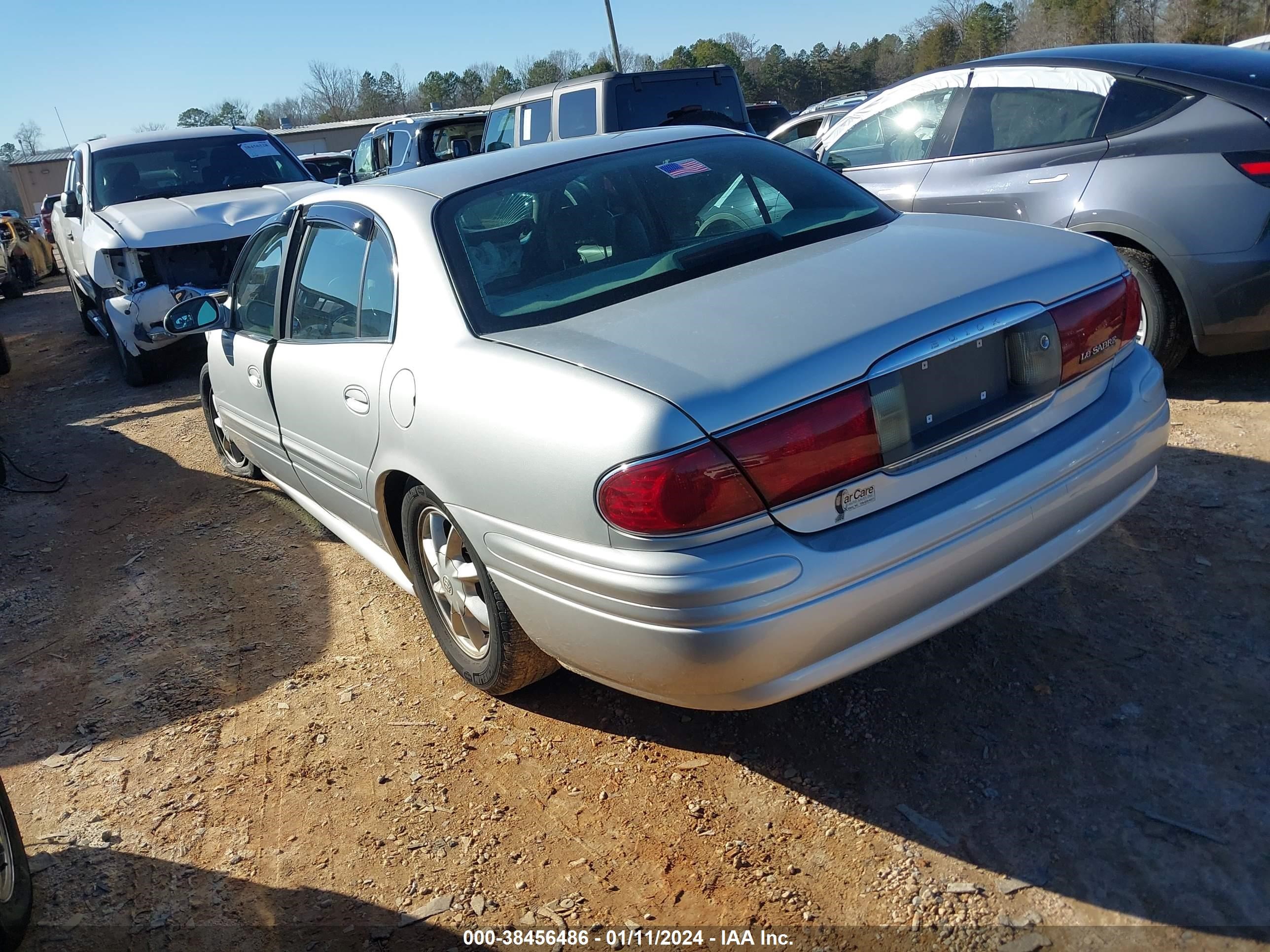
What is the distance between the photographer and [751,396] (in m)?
2.22

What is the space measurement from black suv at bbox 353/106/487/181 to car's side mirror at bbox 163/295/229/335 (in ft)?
28.5

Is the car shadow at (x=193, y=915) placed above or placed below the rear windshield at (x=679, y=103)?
below

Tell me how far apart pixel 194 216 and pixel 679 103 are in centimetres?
461

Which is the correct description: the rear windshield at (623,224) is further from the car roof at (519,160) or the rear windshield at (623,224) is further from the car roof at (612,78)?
the car roof at (612,78)

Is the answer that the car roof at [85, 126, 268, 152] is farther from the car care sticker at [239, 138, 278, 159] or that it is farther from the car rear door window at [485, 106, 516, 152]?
the car rear door window at [485, 106, 516, 152]

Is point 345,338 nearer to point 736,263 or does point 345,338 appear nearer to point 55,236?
point 736,263

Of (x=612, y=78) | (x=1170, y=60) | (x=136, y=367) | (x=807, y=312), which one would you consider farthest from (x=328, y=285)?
(x=612, y=78)

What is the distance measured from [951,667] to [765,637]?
3.72 ft

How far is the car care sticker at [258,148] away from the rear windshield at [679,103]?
331 centimetres

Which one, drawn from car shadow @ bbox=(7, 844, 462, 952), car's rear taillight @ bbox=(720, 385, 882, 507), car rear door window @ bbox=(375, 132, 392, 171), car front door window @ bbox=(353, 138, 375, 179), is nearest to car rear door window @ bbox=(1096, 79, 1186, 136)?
car's rear taillight @ bbox=(720, 385, 882, 507)

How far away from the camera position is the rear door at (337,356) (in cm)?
327

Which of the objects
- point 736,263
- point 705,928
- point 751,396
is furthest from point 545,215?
point 705,928

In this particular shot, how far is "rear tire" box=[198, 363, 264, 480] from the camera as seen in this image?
572cm

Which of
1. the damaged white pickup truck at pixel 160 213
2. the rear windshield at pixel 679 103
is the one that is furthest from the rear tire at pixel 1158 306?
the damaged white pickup truck at pixel 160 213
